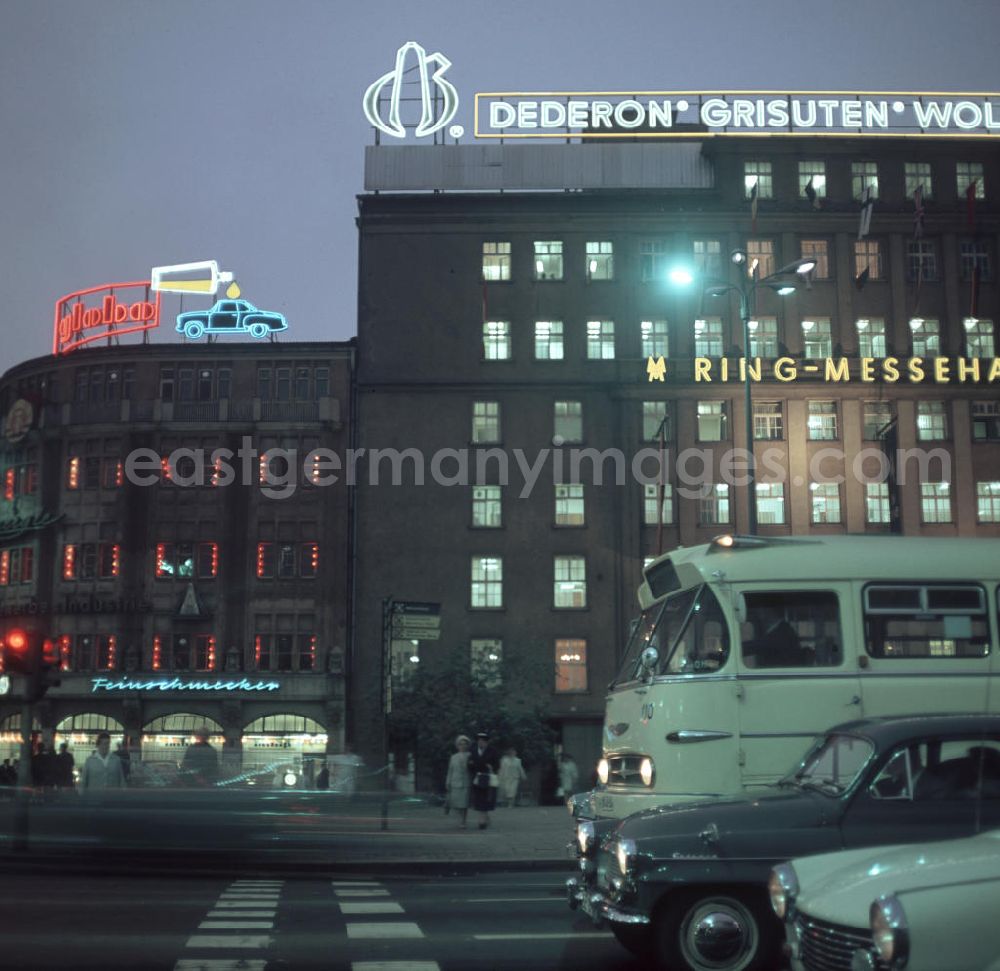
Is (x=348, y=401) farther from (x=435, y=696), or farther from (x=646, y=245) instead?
(x=435, y=696)

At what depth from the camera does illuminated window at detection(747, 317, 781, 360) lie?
52.6 meters

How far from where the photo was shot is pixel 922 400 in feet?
172

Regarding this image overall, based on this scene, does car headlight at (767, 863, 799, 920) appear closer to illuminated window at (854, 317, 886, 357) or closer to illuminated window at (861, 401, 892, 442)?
illuminated window at (861, 401, 892, 442)

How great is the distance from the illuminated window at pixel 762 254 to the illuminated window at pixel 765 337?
6.00 ft

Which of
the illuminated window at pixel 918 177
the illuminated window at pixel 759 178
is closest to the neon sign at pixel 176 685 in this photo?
the illuminated window at pixel 759 178

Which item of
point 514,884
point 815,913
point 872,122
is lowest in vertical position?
point 514,884

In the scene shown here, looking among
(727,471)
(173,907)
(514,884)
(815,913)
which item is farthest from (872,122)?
(815,913)

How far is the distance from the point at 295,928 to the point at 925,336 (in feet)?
151

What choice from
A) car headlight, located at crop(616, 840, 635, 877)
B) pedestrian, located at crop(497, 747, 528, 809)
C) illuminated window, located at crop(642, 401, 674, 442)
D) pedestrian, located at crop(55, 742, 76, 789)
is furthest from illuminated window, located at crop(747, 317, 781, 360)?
car headlight, located at crop(616, 840, 635, 877)

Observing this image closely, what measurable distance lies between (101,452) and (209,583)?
809 cm

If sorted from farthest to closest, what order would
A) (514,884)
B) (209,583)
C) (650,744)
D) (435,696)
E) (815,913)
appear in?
(209,583) → (435,696) → (514,884) → (650,744) → (815,913)

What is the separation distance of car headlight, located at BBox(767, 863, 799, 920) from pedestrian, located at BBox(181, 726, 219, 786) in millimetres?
13296

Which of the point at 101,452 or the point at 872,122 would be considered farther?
the point at 101,452

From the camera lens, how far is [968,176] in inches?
2153
